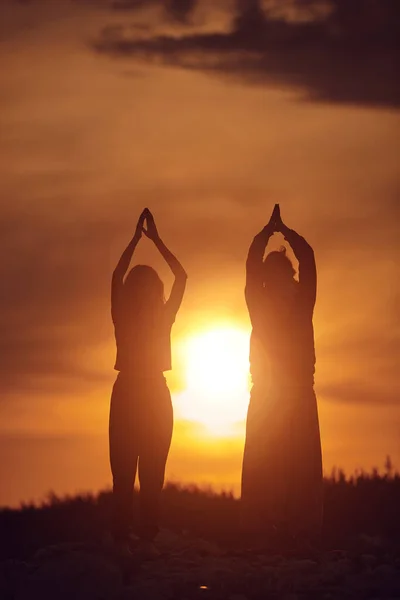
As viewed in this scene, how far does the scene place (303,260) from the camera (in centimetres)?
2047

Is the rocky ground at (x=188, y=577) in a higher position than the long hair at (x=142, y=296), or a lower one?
lower

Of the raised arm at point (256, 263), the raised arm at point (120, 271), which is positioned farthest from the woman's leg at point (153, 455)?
the raised arm at point (256, 263)

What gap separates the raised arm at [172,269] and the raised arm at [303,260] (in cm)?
151

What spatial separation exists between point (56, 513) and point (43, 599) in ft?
18.6

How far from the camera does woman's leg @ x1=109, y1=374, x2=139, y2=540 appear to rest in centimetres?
1966

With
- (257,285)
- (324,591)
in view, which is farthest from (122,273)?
(324,591)

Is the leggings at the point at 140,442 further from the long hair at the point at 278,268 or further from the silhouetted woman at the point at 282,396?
the long hair at the point at 278,268

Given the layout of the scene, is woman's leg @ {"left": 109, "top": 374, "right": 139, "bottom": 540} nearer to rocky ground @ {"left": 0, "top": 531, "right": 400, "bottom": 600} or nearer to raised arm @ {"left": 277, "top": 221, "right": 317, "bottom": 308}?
rocky ground @ {"left": 0, "top": 531, "right": 400, "bottom": 600}

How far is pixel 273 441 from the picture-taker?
20500 mm

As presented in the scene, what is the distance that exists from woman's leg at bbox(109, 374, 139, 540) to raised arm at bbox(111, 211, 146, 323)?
915mm

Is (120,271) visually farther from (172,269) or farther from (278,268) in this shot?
(278,268)

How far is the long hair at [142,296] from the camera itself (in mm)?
19766

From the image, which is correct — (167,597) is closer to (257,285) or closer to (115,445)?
(115,445)

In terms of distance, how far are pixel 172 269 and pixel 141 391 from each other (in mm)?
1526
